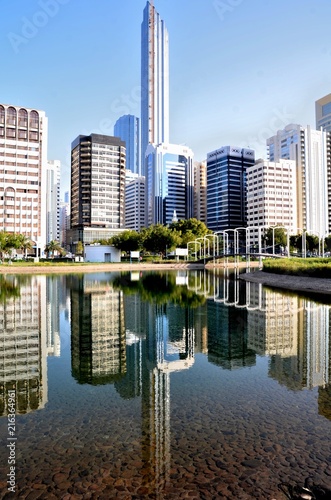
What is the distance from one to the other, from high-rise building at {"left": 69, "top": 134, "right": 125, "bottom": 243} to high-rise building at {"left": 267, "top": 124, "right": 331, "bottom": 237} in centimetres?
7370

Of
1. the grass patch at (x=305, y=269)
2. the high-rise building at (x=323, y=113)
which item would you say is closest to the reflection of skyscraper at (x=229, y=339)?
the grass patch at (x=305, y=269)

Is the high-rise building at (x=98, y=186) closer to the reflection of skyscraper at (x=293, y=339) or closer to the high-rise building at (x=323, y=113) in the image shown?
the high-rise building at (x=323, y=113)

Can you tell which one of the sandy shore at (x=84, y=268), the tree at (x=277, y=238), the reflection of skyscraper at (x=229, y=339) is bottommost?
the reflection of skyscraper at (x=229, y=339)

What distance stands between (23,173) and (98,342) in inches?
3732

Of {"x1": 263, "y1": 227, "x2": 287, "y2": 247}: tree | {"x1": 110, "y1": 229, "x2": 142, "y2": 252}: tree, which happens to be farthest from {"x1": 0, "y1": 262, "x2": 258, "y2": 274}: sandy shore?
{"x1": 263, "y1": 227, "x2": 287, "y2": 247}: tree

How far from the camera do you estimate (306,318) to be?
21594 mm

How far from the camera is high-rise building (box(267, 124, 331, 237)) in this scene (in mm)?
159875

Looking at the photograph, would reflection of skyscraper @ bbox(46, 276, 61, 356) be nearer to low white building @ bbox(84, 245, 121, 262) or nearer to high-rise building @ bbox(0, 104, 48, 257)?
high-rise building @ bbox(0, 104, 48, 257)

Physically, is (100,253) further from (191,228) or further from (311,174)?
(311,174)

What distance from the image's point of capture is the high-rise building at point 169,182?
18512 cm

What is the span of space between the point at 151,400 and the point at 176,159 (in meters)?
183

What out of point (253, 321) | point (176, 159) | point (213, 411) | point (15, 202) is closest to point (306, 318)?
point (253, 321)

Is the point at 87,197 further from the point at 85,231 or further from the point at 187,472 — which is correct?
the point at 187,472

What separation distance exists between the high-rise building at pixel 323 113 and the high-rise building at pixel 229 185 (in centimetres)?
3310
